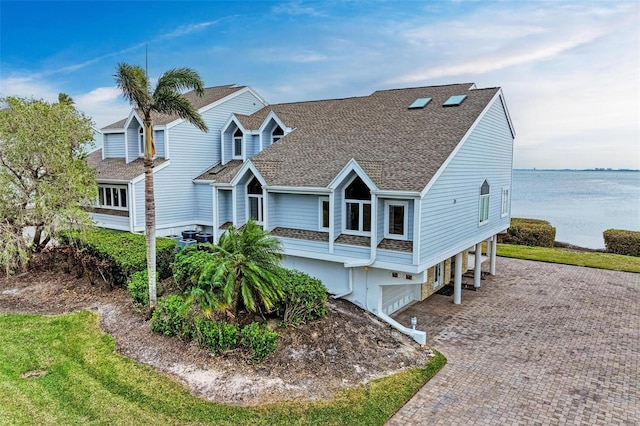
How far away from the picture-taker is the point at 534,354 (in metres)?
11.9

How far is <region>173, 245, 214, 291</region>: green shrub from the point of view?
11777 millimetres

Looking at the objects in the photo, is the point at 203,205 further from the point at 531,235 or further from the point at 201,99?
the point at 531,235

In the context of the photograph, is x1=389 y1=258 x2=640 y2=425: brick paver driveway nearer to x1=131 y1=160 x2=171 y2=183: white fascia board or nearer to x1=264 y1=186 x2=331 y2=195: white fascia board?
x1=264 y1=186 x2=331 y2=195: white fascia board

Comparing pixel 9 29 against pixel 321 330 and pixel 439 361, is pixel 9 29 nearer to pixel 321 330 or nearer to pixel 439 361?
pixel 321 330

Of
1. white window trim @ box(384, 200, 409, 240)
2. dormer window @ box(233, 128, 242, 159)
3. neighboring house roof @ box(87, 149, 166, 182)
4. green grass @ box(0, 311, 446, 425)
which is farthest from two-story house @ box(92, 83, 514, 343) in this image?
green grass @ box(0, 311, 446, 425)

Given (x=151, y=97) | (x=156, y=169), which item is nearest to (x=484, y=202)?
(x=151, y=97)

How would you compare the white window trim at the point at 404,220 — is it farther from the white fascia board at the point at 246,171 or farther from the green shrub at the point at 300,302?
the white fascia board at the point at 246,171

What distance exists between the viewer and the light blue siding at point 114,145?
23.6m

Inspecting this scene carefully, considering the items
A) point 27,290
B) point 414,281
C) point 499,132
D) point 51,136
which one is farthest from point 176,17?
point 414,281

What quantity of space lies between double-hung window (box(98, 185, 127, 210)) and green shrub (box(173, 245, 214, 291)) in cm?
828

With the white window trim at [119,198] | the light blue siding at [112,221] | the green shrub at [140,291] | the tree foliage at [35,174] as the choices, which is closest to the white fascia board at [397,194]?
the green shrub at [140,291]

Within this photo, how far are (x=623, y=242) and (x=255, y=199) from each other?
82.3 ft

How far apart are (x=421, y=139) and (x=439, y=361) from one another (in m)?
7.85

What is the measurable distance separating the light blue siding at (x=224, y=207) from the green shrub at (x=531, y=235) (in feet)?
71.0
